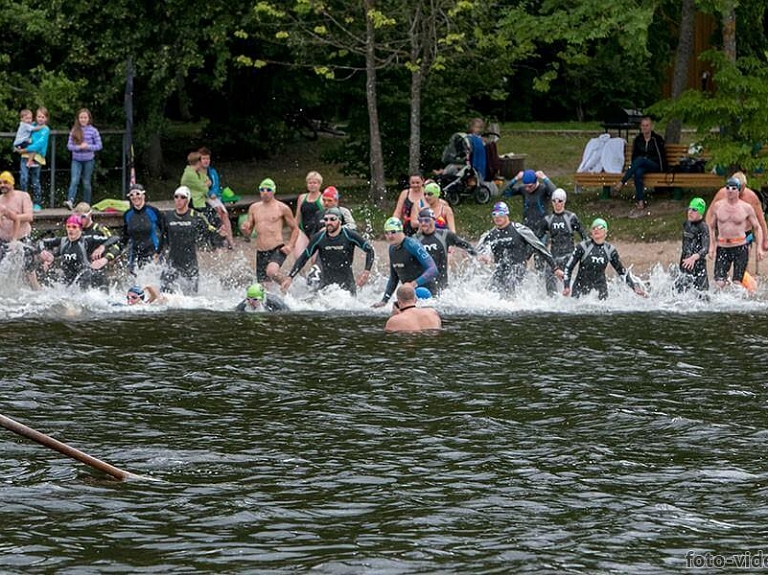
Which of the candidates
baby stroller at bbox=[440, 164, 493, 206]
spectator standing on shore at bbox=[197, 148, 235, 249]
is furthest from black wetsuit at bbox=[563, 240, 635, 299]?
baby stroller at bbox=[440, 164, 493, 206]

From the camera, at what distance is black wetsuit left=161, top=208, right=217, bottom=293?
22094 millimetres

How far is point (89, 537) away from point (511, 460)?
3.76 metres

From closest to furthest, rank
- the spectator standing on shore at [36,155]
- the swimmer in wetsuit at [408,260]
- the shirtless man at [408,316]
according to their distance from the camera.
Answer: the shirtless man at [408,316] < the swimmer in wetsuit at [408,260] < the spectator standing on shore at [36,155]

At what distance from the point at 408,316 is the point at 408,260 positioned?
136 centimetres

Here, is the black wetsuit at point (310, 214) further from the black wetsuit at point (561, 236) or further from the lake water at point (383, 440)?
the black wetsuit at point (561, 236)

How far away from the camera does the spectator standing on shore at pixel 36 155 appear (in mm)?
25297

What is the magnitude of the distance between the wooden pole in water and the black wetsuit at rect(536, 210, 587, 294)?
1016 cm

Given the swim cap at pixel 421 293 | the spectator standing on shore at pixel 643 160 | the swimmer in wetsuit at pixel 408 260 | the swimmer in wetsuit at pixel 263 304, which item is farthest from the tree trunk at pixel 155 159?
the swim cap at pixel 421 293

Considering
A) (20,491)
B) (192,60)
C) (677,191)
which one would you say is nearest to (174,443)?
(20,491)

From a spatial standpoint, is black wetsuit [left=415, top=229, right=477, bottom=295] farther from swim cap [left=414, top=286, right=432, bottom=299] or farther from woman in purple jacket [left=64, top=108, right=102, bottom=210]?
woman in purple jacket [left=64, top=108, right=102, bottom=210]

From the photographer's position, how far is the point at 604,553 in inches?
424

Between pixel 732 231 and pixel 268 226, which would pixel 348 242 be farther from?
pixel 732 231

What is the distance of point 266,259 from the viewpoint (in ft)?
73.2

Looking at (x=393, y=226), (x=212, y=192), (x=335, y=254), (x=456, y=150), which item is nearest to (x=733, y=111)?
(x=456, y=150)
